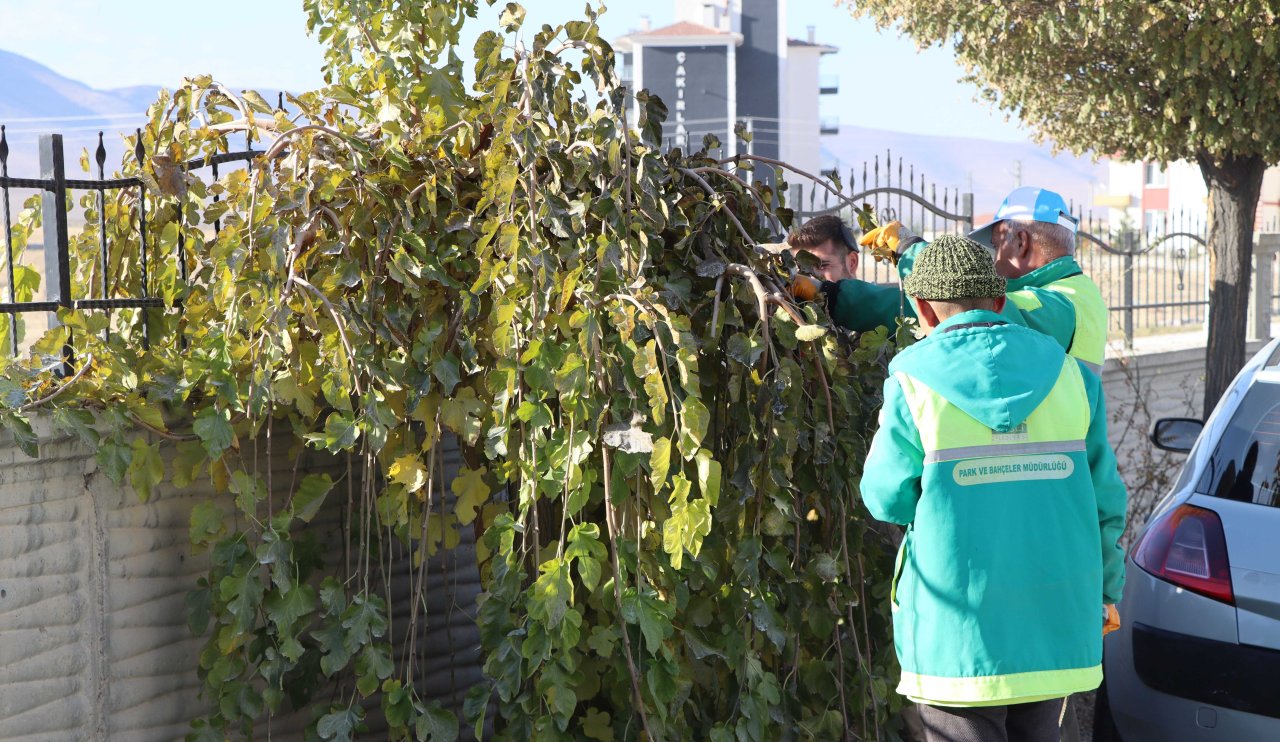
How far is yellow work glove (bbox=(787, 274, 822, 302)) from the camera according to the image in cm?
305

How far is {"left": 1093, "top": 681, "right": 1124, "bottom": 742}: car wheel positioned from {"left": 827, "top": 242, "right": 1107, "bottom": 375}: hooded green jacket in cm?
113

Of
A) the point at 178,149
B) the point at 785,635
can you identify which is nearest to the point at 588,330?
the point at 785,635

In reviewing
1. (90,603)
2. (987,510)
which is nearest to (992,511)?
(987,510)

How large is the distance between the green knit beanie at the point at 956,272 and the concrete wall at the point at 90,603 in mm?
1284

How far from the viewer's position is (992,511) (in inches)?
97.0

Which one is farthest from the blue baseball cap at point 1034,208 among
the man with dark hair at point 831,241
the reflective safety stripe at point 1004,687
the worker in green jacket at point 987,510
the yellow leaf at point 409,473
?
the yellow leaf at point 409,473

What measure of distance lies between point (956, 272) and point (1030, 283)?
0.89m

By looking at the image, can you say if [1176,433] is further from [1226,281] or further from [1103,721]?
[1226,281]

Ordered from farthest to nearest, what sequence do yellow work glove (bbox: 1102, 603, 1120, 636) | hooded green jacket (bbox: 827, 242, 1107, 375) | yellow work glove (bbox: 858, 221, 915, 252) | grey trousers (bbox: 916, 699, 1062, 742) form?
yellow work glove (bbox: 858, 221, 915, 252) < hooded green jacket (bbox: 827, 242, 1107, 375) < yellow work glove (bbox: 1102, 603, 1120, 636) < grey trousers (bbox: 916, 699, 1062, 742)

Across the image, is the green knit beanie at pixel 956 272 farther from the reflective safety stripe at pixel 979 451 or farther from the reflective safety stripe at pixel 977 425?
the reflective safety stripe at pixel 979 451


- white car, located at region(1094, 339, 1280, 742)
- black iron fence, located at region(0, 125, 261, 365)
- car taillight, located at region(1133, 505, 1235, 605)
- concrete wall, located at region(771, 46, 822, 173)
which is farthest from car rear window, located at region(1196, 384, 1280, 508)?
concrete wall, located at region(771, 46, 822, 173)

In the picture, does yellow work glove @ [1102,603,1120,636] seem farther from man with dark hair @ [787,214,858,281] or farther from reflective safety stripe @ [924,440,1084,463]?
man with dark hair @ [787,214,858,281]

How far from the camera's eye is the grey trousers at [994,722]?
2.55 metres

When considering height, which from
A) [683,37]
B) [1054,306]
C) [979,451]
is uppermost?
[683,37]
